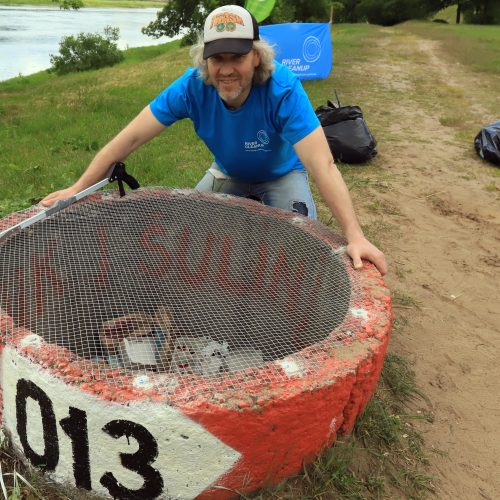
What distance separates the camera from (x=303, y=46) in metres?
9.29

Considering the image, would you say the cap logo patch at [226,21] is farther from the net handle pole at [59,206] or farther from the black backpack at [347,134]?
the black backpack at [347,134]

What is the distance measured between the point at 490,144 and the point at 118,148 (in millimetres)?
4308

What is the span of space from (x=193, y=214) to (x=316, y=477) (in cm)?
133

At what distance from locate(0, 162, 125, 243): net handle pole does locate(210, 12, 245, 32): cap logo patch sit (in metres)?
0.75

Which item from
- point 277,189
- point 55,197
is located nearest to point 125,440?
point 55,197

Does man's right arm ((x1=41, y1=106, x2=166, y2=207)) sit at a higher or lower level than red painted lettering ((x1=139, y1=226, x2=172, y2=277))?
higher

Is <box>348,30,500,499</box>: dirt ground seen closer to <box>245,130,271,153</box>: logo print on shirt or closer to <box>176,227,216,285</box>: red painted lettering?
<box>176,227,216,285</box>: red painted lettering

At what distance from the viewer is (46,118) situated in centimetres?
674

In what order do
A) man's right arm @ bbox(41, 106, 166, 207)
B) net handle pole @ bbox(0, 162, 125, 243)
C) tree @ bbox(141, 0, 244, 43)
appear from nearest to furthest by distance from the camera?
net handle pole @ bbox(0, 162, 125, 243) → man's right arm @ bbox(41, 106, 166, 207) → tree @ bbox(141, 0, 244, 43)

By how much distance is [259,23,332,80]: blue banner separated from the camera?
8.88 meters

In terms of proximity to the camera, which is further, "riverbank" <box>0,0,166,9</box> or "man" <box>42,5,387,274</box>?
"riverbank" <box>0,0,166,9</box>

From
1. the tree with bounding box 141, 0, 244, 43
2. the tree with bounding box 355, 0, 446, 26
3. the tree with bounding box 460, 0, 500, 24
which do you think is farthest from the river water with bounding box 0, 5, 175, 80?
the tree with bounding box 460, 0, 500, 24

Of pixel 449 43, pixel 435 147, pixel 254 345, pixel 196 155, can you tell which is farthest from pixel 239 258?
pixel 449 43

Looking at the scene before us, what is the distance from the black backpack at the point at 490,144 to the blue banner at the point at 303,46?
4.42 m
